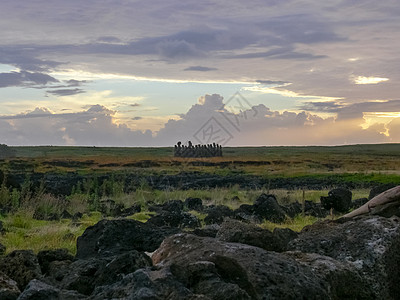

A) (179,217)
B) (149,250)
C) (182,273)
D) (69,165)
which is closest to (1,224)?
(179,217)

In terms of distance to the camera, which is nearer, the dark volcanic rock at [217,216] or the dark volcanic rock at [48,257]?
the dark volcanic rock at [48,257]

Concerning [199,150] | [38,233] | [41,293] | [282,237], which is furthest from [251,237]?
[199,150]

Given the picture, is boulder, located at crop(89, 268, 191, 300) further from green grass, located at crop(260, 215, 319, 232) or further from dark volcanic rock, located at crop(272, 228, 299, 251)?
green grass, located at crop(260, 215, 319, 232)

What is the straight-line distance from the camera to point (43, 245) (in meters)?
12.4

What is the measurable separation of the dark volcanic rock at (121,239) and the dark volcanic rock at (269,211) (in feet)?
24.8

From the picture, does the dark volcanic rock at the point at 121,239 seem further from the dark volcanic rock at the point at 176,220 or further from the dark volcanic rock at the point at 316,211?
the dark volcanic rock at the point at 316,211

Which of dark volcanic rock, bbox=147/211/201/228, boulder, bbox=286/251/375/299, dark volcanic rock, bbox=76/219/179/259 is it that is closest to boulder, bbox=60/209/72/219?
dark volcanic rock, bbox=147/211/201/228

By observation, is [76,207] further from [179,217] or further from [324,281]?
[324,281]

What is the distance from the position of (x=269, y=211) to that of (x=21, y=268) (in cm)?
1101

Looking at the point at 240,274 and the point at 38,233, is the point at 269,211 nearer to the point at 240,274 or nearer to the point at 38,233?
the point at 38,233

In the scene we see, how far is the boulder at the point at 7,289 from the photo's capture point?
5.72m

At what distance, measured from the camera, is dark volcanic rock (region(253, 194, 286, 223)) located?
17234 millimetres

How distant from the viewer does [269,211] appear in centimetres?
1745

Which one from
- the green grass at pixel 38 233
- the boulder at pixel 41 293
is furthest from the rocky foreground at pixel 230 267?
the green grass at pixel 38 233
